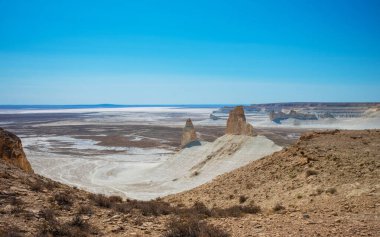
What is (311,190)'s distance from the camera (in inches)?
488

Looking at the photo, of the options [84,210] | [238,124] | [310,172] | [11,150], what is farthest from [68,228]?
[238,124]

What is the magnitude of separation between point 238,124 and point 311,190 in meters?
24.8

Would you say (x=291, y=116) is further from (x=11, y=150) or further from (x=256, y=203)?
(x=256, y=203)

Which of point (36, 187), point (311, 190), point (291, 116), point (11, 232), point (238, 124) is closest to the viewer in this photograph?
point (11, 232)

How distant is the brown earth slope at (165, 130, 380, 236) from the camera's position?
7.61 m

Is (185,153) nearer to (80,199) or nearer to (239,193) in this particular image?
(239,193)

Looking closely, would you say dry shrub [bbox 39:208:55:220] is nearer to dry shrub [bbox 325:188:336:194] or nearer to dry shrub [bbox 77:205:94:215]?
dry shrub [bbox 77:205:94:215]

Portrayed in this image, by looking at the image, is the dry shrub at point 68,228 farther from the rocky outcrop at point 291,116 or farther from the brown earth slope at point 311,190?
the rocky outcrop at point 291,116

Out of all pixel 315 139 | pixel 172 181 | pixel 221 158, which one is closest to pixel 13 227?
pixel 315 139

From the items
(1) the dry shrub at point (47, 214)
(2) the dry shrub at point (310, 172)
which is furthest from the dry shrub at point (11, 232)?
(2) the dry shrub at point (310, 172)

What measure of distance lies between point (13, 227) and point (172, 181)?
24.7m

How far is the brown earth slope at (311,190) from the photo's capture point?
761 centimetres

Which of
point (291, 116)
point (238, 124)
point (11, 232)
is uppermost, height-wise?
point (238, 124)

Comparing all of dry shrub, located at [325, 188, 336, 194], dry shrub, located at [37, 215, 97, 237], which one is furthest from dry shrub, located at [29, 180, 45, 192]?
dry shrub, located at [325, 188, 336, 194]
